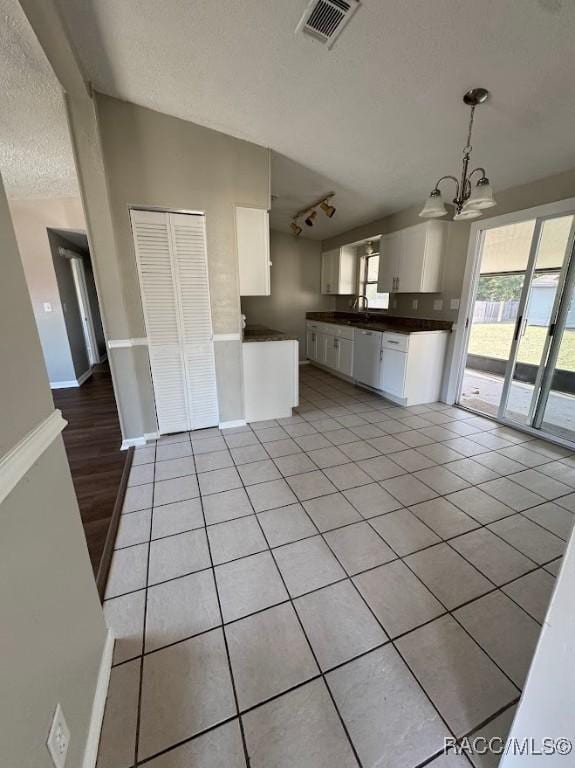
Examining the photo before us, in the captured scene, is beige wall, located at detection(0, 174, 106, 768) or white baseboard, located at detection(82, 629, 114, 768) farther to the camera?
white baseboard, located at detection(82, 629, 114, 768)

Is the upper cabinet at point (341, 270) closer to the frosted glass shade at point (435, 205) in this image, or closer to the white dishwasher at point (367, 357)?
the white dishwasher at point (367, 357)

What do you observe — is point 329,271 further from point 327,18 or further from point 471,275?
point 327,18

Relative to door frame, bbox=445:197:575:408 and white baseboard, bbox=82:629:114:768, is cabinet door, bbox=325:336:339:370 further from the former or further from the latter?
white baseboard, bbox=82:629:114:768

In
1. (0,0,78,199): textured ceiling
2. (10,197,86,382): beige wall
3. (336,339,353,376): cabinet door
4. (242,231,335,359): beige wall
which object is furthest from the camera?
(242,231,335,359): beige wall

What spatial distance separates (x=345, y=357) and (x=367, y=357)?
0.52m

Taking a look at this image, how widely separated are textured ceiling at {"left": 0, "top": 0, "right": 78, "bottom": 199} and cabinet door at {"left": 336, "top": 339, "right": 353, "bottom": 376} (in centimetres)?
372

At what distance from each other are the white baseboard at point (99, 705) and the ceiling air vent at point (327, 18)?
9.55 feet

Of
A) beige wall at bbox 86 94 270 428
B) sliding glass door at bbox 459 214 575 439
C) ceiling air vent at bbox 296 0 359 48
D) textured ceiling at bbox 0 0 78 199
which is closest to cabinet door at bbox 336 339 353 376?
sliding glass door at bbox 459 214 575 439

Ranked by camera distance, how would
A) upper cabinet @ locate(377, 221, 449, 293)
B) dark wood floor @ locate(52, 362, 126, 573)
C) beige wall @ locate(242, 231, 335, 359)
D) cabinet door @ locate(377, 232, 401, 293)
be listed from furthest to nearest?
beige wall @ locate(242, 231, 335, 359) → cabinet door @ locate(377, 232, 401, 293) → upper cabinet @ locate(377, 221, 449, 293) → dark wood floor @ locate(52, 362, 126, 573)

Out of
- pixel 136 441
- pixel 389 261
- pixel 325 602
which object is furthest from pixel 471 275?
pixel 136 441

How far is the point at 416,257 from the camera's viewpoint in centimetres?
365

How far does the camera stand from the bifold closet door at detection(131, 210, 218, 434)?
2.61 meters

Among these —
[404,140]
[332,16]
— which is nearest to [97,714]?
[332,16]

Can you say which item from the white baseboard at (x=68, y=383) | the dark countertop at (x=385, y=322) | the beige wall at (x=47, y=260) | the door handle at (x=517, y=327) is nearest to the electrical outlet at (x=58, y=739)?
the dark countertop at (x=385, y=322)
